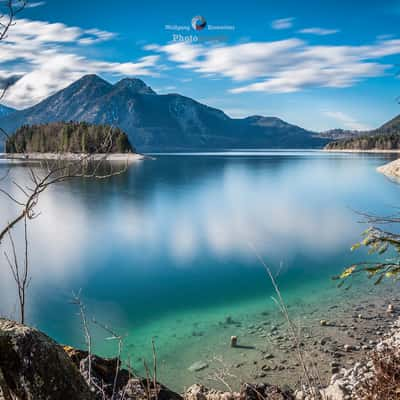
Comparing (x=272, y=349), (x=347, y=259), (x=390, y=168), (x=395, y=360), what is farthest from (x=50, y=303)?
(x=390, y=168)

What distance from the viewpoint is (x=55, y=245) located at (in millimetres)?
17578

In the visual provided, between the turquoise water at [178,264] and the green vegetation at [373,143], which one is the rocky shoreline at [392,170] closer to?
the turquoise water at [178,264]

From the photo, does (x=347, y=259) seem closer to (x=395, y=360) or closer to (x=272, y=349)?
(x=272, y=349)

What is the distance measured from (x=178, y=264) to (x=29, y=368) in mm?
12910

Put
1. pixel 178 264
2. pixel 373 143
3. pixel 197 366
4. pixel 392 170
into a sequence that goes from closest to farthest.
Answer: pixel 197 366 → pixel 178 264 → pixel 392 170 → pixel 373 143

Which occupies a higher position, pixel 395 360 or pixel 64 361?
pixel 64 361

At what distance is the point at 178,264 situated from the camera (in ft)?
48.3

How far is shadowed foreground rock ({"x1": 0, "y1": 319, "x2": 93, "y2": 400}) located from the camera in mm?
1915

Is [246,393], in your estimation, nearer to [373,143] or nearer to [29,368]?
[29,368]

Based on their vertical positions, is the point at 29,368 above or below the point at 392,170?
below

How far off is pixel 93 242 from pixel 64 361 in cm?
1680

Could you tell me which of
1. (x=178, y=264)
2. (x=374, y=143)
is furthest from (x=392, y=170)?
(x=374, y=143)

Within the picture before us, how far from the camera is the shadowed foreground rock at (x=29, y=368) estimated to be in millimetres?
1915

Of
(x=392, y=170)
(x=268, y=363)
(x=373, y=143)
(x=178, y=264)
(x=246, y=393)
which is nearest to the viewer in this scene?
(x=246, y=393)
